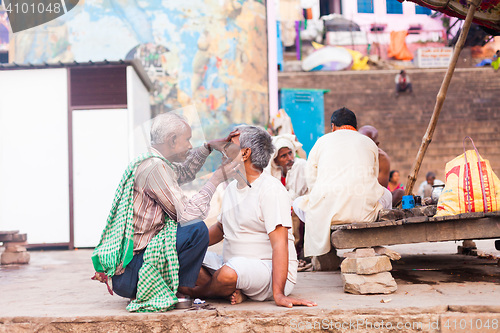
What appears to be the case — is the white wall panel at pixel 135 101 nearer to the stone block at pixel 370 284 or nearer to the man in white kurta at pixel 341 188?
the man in white kurta at pixel 341 188

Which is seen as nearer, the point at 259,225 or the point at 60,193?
the point at 259,225

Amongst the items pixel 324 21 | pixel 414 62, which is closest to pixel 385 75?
pixel 414 62

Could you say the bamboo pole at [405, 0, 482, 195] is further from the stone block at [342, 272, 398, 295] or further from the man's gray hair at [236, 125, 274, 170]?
the man's gray hair at [236, 125, 274, 170]

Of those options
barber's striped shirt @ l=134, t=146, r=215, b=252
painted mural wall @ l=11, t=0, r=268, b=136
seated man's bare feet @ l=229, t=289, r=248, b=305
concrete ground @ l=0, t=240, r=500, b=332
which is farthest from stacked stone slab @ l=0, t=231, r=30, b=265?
painted mural wall @ l=11, t=0, r=268, b=136

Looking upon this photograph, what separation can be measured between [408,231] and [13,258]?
16.2 ft

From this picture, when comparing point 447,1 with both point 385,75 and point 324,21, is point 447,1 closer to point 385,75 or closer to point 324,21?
point 385,75

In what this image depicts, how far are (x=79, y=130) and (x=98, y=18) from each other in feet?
15.2

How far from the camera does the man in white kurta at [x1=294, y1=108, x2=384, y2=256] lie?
3848 millimetres

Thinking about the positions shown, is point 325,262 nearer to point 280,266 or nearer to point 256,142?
point 280,266

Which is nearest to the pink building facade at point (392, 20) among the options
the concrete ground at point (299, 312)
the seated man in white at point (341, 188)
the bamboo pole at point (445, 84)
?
the bamboo pole at point (445, 84)

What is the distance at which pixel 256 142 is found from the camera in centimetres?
308

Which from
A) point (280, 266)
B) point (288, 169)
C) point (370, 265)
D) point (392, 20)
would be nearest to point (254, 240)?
point (280, 266)

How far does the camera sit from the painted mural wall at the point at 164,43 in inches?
461

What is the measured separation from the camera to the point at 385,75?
1842 centimetres
